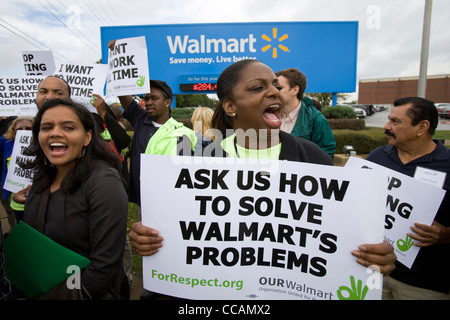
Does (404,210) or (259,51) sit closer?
(404,210)

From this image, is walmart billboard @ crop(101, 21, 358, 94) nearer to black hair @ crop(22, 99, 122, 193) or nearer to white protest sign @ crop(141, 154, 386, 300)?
black hair @ crop(22, 99, 122, 193)

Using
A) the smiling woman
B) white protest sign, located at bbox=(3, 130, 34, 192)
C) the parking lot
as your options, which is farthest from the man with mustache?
the parking lot

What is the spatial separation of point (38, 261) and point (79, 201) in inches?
13.7

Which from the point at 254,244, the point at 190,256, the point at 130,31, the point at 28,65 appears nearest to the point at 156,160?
the point at 190,256

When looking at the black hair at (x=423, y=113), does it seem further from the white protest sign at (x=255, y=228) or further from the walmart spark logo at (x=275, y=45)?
the walmart spark logo at (x=275, y=45)

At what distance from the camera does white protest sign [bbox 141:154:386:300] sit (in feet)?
4.27

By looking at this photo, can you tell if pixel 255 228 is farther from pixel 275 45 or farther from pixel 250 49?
pixel 275 45

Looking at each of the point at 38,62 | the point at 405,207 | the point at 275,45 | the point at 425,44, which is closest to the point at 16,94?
the point at 38,62

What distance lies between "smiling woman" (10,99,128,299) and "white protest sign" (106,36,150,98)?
1.58 metres

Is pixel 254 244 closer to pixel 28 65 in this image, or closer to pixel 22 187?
pixel 22 187

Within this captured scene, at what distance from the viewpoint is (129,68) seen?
3355 mm

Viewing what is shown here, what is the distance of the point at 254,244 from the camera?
1.39 meters

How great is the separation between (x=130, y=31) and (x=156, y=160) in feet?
45.2

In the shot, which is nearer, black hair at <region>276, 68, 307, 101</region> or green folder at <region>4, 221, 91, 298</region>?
green folder at <region>4, 221, 91, 298</region>
